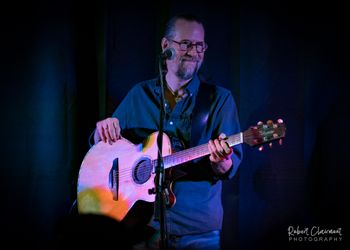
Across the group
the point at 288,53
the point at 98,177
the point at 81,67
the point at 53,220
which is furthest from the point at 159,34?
the point at 53,220

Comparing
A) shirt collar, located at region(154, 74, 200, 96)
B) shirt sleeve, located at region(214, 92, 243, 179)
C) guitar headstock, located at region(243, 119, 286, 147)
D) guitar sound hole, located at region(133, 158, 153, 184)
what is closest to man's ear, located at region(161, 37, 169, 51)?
shirt collar, located at region(154, 74, 200, 96)

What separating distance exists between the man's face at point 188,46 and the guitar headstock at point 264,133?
2.64ft

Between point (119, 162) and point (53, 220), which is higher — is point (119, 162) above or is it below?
above

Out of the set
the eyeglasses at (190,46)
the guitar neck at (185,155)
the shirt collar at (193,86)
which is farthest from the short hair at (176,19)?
the guitar neck at (185,155)

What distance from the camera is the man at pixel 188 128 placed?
10.2 feet

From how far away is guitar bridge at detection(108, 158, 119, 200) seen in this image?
3.22 metres

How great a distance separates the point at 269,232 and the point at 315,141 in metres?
0.82

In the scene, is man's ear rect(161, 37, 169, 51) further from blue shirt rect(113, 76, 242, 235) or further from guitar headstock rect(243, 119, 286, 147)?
guitar headstock rect(243, 119, 286, 147)

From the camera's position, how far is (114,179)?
3.24 metres

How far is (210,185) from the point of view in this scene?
10.4 ft

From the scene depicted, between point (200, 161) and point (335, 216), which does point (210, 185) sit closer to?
point (200, 161)

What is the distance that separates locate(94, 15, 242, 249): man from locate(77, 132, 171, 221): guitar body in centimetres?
12

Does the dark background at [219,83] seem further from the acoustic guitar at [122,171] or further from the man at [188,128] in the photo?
the acoustic guitar at [122,171]

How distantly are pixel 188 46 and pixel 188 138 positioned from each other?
0.71m
